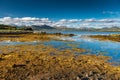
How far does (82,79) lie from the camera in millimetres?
12898

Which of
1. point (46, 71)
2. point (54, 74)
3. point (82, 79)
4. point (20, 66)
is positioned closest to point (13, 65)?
point (20, 66)

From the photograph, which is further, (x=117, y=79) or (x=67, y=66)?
(x=67, y=66)

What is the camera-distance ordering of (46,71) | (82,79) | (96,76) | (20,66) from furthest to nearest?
(20,66)
(46,71)
(96,76)
(82,79)

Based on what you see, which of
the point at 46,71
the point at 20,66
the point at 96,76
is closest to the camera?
the point at 96,76

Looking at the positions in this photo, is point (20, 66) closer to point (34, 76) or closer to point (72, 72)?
point (34, 76)

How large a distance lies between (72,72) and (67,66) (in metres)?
2.16

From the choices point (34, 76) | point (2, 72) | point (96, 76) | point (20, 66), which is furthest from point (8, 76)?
point (96, 76)

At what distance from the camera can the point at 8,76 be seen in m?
13.2

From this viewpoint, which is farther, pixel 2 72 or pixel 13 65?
pixel 13 65

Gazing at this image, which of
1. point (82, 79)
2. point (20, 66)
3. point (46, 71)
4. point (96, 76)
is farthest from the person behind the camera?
point (20, 66)

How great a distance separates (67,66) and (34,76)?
4657 millimetres

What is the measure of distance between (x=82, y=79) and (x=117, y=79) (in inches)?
122

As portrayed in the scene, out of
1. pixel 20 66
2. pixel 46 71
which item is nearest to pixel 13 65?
pixel 20 66

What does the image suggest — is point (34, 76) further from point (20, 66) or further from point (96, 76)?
point (96, 76)
